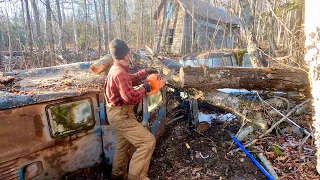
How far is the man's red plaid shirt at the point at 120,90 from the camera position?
9.18 feet

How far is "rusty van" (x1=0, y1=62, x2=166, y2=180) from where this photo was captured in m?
2.39

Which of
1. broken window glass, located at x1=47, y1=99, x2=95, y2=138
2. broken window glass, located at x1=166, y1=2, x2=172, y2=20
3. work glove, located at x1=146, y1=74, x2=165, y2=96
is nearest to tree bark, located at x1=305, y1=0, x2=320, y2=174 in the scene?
work glove, located at x1=146, y1=74, x2=165, y2=96

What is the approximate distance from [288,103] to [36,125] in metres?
4.42

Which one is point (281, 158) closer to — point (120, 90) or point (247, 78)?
point (247, 78)

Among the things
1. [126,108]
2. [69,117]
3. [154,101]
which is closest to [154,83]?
[126,108]

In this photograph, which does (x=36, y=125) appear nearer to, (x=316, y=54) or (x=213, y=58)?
(x=316, y=54)

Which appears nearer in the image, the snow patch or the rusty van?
the rusty van

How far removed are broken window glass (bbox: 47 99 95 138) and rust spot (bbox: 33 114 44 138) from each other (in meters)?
0.11

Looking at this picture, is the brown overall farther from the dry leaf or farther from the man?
the dry leaf

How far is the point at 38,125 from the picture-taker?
2.54 m

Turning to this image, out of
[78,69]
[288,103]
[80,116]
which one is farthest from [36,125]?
[288,103]

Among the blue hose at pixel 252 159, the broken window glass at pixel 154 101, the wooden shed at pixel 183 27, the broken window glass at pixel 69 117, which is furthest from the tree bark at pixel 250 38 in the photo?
the wooden shed at pixel 183 27

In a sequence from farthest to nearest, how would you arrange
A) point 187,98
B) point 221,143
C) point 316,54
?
point 187,98
point 221,143
point 316,54

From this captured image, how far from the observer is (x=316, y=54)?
216 cm
